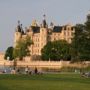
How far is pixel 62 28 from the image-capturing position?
194250mm

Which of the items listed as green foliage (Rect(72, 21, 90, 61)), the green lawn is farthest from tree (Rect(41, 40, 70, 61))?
the green lawn

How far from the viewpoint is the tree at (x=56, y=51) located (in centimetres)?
15188

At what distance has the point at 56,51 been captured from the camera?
15750 cm

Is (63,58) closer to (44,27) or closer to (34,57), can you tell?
(34,57)

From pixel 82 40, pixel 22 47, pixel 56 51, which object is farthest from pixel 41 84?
pixel 22 47

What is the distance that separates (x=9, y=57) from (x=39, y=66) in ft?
180

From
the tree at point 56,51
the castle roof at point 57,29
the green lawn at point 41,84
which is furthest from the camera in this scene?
the castle roof at point 57,29

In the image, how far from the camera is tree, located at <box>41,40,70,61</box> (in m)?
152

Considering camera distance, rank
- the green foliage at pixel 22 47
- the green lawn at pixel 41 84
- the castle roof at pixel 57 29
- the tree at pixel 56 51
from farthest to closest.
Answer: the castle roof at pixel 57 29 < the green foliage at pixel 22 47 < the tree at pixel 56 51 < the green lawn at pixel 41 84

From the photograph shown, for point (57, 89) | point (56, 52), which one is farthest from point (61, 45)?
point (57, 89)

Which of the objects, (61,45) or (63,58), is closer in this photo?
(63,58)

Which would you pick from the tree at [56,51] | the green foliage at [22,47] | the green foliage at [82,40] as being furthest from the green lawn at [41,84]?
the green foliage at [22,47]

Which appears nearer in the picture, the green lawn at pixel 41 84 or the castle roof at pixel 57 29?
the green lawn at pixel 41 84

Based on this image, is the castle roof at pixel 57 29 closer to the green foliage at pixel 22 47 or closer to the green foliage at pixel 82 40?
the green foliage at pixel 22 47
